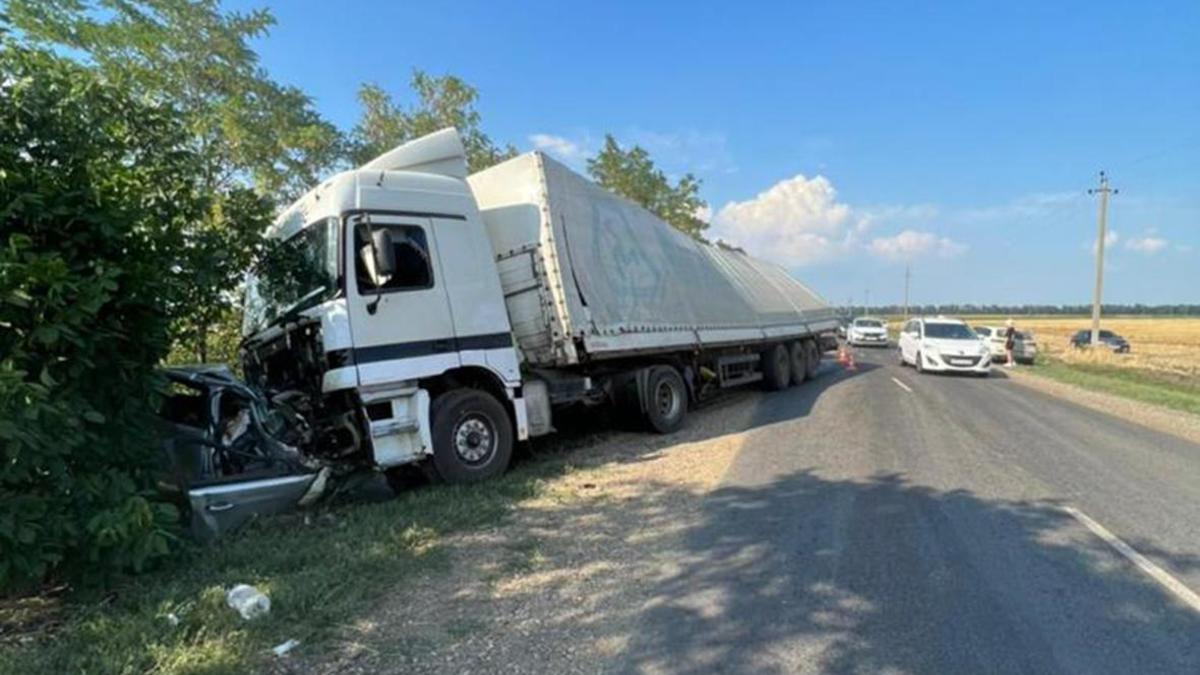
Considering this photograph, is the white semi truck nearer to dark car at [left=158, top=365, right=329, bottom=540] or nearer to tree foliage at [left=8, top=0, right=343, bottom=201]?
dark car at [left=158, top=365, right=329, bottom=540]

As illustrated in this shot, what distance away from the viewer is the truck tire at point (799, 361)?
57.2 ft

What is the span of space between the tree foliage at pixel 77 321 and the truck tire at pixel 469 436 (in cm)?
257

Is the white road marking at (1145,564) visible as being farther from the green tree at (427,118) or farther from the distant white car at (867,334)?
the distant white car at (867,334)

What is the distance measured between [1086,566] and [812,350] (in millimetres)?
15307

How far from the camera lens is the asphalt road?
3426 mm

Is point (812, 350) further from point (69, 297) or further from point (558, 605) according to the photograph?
point (69, 297)

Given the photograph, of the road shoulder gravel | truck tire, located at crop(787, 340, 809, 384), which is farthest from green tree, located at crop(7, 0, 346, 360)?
the road shoulder gravel

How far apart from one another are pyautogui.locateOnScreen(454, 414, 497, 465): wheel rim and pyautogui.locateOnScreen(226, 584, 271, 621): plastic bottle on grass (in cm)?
309

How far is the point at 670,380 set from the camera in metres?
10.7

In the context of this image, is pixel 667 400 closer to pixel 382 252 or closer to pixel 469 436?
pixel 469 436

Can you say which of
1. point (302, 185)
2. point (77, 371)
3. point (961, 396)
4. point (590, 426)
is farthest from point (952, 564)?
point (302, 185)

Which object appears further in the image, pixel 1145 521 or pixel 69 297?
pixel 1145 521

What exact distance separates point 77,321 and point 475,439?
3.89 meters

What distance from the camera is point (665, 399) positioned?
10672 millimetres
